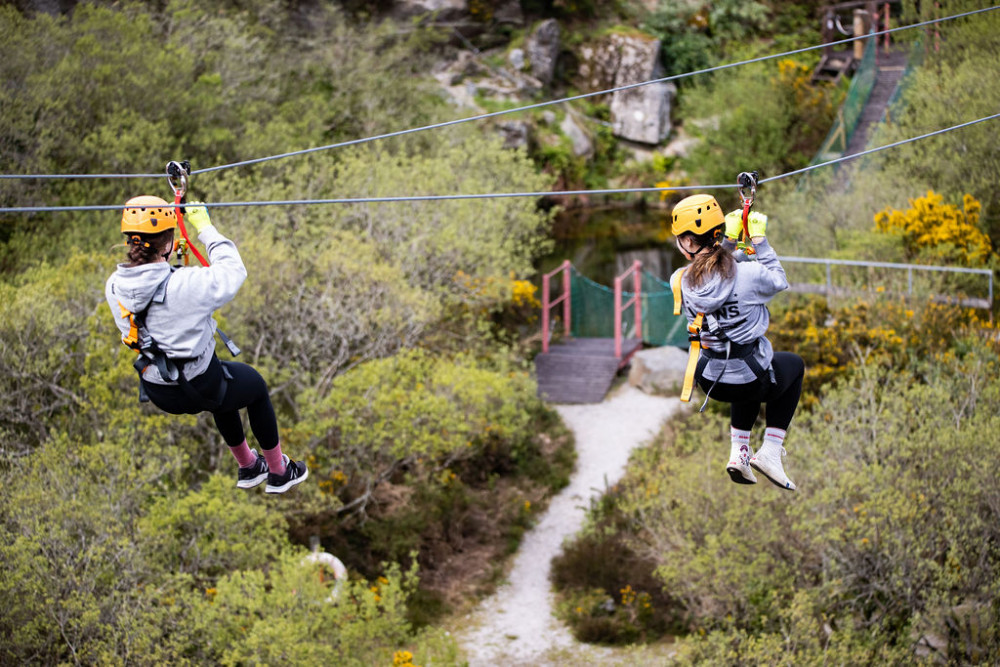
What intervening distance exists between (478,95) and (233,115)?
16.2 m

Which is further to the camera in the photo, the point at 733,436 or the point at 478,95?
the point at 478,95

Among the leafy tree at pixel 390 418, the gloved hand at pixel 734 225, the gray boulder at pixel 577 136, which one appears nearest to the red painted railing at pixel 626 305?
the leafy tree at pixel 390 418

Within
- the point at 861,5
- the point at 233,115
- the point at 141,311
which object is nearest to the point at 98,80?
the point at 233,115

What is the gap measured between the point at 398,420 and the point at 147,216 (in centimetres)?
1129

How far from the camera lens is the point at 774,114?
116 ft

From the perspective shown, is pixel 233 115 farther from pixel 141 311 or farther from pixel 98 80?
pixel 141 311

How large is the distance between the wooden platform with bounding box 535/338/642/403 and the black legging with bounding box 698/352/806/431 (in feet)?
53.6

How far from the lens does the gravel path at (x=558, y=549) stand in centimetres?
1574

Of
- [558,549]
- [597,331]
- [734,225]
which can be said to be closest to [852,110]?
[597,331]

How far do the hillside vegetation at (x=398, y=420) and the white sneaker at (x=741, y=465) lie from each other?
6563 millimetres

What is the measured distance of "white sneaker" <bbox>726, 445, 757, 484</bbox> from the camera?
20.7ft

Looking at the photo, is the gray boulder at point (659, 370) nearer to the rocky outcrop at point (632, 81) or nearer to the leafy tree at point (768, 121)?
the leafy tree at point (768, 121)

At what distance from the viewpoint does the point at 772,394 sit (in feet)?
20.0

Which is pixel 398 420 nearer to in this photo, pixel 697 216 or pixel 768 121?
pixel 697 216
